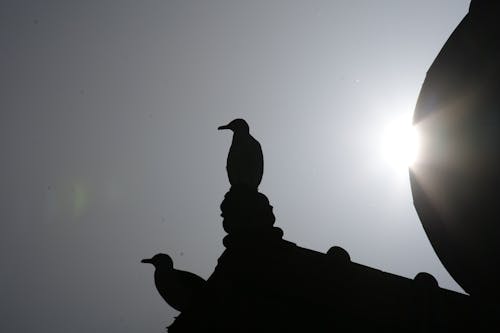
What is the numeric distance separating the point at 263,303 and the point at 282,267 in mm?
523

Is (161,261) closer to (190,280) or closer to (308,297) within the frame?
(190,280)

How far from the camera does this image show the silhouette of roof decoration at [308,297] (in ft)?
19.7

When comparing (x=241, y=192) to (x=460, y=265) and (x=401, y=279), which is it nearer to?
Result: (x=401, y=279)

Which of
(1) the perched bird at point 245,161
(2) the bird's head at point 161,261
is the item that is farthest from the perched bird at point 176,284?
(1) the perched bird at point 245,161

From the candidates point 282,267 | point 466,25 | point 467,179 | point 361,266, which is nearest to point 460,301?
point 361,266

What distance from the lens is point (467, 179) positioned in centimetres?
945

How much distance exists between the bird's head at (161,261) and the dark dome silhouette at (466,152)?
568 centimetres

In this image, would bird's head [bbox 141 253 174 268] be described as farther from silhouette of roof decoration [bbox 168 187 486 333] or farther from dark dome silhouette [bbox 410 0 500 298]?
dark dome silhouette [bbox 410 0 500 298]

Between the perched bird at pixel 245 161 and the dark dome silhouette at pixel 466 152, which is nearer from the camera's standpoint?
the perched bird at pixel 245 161

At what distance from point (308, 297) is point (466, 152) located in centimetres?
519

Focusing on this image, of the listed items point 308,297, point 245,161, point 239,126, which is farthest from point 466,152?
point 308,297

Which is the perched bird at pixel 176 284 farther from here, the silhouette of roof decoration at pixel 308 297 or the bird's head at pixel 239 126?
the bird's head at pixel 239 126

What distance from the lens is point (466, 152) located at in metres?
9.51

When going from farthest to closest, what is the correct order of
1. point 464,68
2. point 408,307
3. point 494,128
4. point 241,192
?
point 464,68 < point 494,128 < point 241,192 < point 408,307
